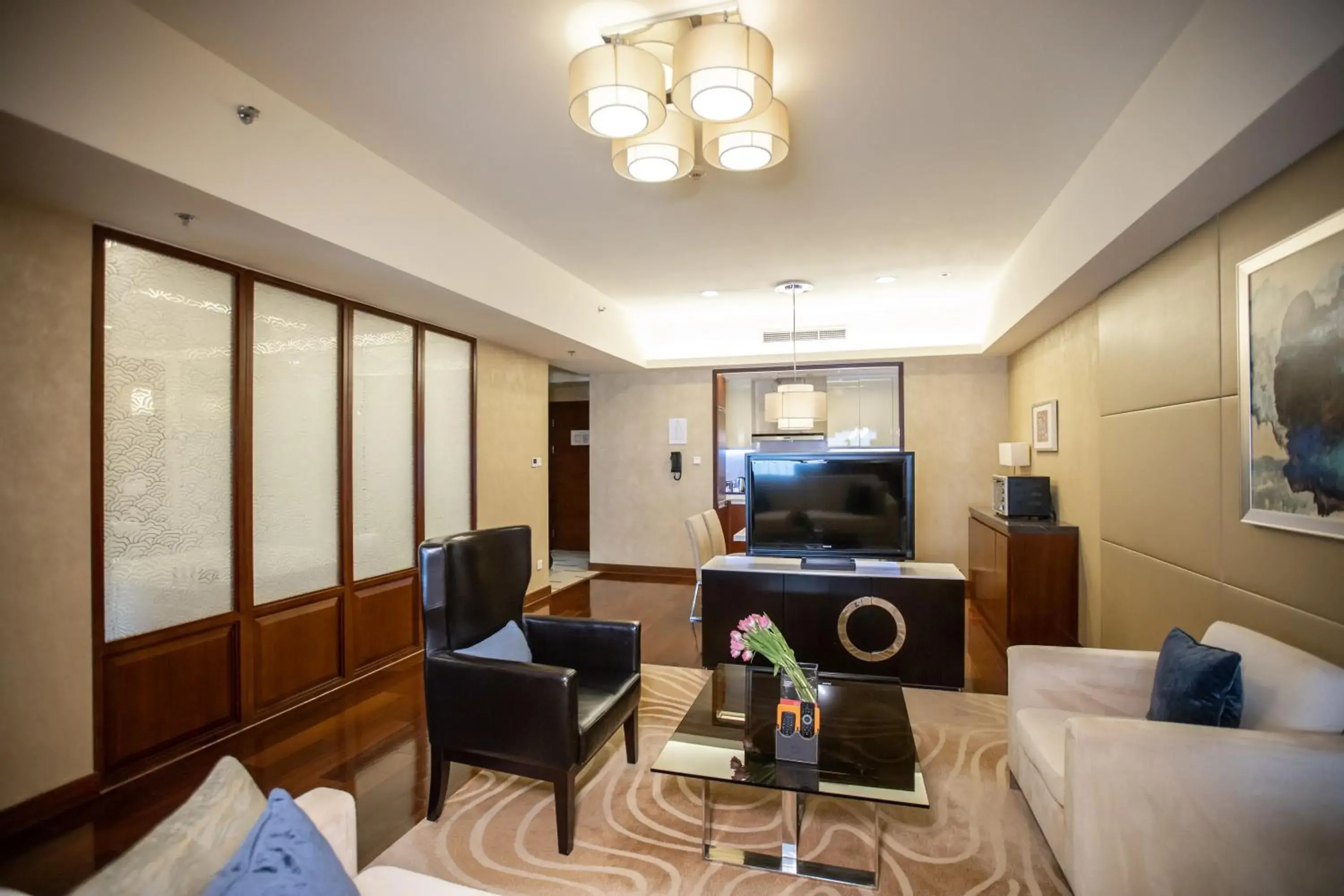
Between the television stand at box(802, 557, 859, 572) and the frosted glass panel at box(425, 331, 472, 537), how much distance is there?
2496 millimetres

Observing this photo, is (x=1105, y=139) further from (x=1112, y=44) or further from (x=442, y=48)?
(x=442, y=48)

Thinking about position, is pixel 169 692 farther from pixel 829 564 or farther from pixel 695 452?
pixel 695 452

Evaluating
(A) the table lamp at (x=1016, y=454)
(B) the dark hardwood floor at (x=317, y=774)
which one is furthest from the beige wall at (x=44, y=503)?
(A) the table lamp at (x=1016, y=454)

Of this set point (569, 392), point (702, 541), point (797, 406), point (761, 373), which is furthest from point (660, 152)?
point (569, 392)

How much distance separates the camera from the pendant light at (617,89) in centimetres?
199

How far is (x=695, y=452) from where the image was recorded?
7020 millimetres

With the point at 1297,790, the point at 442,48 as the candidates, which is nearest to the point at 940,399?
the point at 1297,790

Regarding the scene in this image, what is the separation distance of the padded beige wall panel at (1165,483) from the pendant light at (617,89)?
254cm

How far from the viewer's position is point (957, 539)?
6285mm

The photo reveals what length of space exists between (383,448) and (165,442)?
139cm

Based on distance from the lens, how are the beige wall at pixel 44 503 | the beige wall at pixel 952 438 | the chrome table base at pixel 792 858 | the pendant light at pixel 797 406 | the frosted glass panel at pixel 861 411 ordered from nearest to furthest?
the chrome table base at pixel 792 858, the beige wall at pixel 44 503, the pendant light at pixel 797 406, the beige wall at pixel 952 438, the frosted glass panel at pixel 861 411

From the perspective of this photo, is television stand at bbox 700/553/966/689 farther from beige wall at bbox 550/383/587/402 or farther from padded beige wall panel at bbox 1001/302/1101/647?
beige wall at bbox 550/383/587/402

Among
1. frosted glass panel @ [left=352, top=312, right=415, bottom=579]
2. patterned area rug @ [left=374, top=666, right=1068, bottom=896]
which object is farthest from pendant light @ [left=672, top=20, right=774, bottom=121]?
A: frosted glass panel @ [left=352, top=312, right=415, bottom=579]

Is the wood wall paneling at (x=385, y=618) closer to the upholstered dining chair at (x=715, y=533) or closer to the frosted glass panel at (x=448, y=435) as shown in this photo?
the frosted glass panel at (x=448, y=435)
